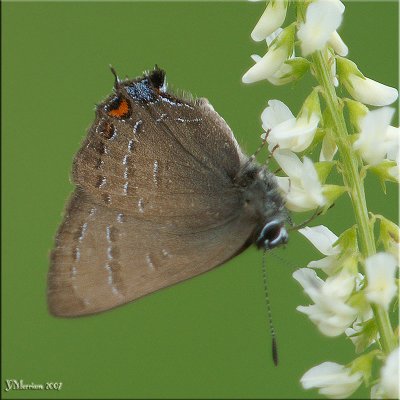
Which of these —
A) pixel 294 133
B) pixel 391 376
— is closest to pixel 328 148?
pixel 294 133

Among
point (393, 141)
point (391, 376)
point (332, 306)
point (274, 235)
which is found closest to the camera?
point (391, 376)

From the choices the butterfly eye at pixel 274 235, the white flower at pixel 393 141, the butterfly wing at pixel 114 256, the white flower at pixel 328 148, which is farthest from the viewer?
the butterfly wing at pixel 114 256

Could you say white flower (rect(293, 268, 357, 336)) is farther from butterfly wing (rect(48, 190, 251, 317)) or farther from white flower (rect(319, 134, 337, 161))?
butterfly wing (rect(48, 190, 251, 317))

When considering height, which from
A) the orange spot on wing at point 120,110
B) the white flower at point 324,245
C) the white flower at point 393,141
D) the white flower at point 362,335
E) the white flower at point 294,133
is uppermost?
the orange spot on wing at point 120,110

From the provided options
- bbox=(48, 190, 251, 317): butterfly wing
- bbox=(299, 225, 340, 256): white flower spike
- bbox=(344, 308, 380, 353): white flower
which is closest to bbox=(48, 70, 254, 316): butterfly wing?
bbox=(48, 190, 251, 317): butterfly wing

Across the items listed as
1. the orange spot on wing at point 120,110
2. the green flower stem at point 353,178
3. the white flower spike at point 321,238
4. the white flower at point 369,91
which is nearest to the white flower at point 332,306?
the green flower stem at point 353,178

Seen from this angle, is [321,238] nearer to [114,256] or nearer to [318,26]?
[318,26]

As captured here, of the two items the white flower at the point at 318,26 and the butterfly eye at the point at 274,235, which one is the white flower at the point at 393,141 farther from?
the butterfly eye at the point at 274,235
